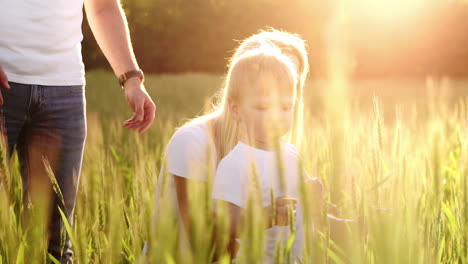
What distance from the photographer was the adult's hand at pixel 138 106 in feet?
5.39

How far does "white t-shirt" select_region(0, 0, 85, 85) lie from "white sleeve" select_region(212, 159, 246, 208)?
1.78 feet

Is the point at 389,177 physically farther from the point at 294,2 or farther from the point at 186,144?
Answer: the point at 294,2

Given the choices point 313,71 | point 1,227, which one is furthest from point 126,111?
point 313,71

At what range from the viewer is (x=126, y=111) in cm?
668

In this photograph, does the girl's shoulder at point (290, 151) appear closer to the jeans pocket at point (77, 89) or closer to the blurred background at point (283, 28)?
the jeans pocket at point (77, 89)

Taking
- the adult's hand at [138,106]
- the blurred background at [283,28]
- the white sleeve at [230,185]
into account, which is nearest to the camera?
the white sleeve at [230,185]

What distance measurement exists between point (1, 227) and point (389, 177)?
0.55 m

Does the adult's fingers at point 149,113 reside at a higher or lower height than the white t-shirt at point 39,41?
lower

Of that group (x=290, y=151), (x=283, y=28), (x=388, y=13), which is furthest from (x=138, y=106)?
(x=283, y=28)

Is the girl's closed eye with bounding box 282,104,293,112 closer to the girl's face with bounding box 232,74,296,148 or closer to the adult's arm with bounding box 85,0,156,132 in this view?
the girl's face with bounding box 232,74,296,148

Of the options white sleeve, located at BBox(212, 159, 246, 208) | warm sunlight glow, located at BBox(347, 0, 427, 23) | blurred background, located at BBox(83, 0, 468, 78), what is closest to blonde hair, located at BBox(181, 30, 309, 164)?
white sleeve, located at BBox(212, 159, 246, 208)

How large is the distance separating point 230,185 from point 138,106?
438mm

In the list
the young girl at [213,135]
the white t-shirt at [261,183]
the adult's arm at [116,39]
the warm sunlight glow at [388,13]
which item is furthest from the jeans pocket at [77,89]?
the warm sunlight glow at [388,13]

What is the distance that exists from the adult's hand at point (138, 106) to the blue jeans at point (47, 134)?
0.46ft
